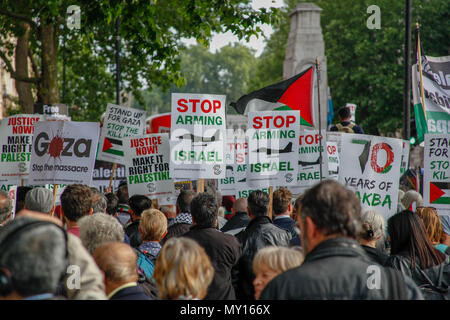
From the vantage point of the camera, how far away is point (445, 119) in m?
9.41

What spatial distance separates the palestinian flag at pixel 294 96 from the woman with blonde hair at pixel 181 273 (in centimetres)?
685

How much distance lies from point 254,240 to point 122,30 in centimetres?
685

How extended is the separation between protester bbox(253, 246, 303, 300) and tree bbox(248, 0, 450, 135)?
26114 mm

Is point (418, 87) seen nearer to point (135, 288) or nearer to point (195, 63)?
point (135, 288)

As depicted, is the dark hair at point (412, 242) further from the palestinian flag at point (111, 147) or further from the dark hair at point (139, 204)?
the palestinian flag at point (111, 147)

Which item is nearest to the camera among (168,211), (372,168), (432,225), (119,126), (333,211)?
(333,211)

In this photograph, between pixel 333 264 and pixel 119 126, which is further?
pixel 119 126

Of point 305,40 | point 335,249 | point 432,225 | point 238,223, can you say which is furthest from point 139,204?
point 305,40

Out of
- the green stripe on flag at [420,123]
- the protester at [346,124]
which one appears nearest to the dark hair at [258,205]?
the protester at [346,124]

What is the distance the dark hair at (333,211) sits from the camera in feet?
9.36

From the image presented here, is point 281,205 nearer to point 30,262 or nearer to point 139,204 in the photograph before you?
point 139,204

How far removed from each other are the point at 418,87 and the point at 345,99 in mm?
22496

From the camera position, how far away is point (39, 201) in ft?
18.5
